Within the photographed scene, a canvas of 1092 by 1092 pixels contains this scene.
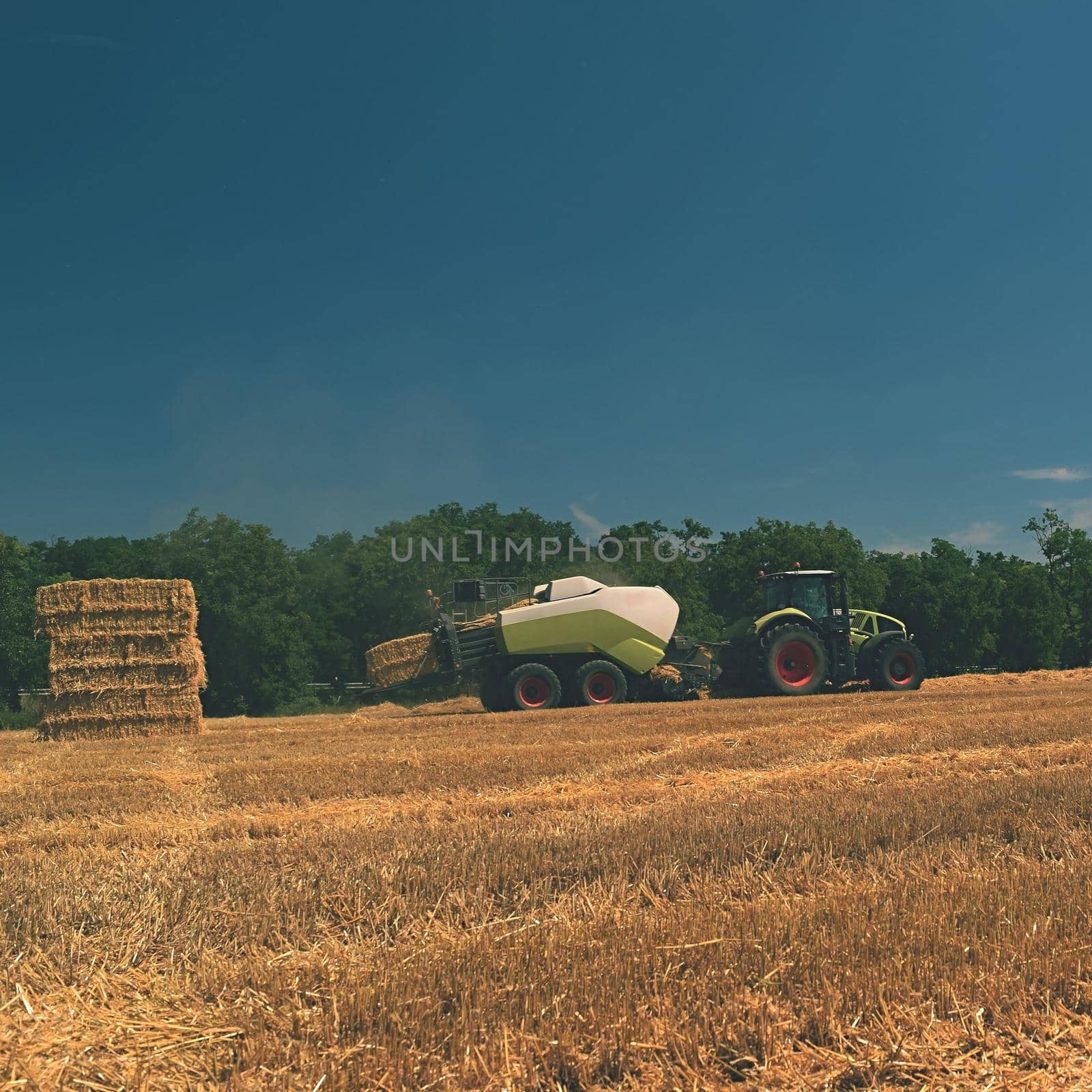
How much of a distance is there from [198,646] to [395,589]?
2100 centimetres

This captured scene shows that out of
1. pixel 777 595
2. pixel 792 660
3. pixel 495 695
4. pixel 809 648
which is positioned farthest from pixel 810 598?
pixel 495 695

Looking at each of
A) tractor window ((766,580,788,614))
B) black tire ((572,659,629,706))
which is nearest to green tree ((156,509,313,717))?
black tire ((572,659,629,706))

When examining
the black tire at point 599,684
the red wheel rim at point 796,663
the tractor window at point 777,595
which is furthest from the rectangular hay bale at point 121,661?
the tractor window at point 777,595

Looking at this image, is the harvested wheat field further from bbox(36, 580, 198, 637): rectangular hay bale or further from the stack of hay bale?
bbox(36, 580, 198, 637): rectangular hay bale

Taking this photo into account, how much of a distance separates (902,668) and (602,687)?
7.25 m

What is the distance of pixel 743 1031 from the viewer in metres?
2.88

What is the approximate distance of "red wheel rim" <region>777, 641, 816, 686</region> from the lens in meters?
18.9

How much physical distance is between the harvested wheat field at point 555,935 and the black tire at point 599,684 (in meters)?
10.5

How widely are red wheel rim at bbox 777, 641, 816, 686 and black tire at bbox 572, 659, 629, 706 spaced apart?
3500 mm

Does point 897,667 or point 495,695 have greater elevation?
point 495,695

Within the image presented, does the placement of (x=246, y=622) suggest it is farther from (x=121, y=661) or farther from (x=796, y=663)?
(x=796, y=663)

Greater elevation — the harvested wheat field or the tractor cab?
the tractor cab

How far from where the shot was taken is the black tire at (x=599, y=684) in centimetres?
1822

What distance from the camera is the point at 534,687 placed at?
18.2m
